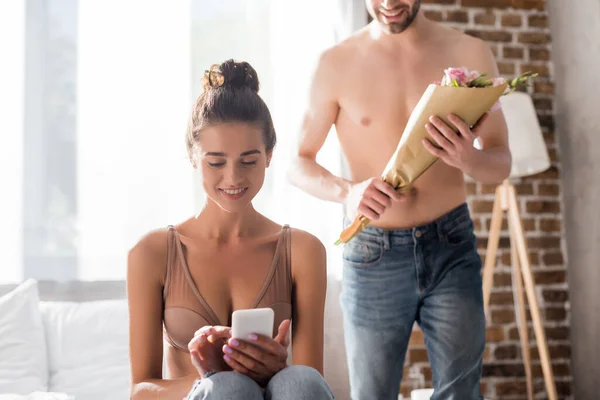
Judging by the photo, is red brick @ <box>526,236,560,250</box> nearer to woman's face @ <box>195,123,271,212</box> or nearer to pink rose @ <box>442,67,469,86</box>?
pink rose @ <box>442,67,469,86</box>

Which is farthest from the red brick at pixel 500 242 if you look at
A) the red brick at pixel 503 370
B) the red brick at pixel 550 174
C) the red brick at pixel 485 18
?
the red brick at pixel 485 18

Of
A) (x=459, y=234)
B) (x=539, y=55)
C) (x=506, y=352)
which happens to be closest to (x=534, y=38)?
(x=539, y=55)

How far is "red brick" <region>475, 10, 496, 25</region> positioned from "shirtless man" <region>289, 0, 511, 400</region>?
1.69 metres

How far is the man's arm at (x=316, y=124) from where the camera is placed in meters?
1.91

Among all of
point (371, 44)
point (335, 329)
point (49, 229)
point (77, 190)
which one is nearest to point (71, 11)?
point (77, 190)

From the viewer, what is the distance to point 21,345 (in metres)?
2.59

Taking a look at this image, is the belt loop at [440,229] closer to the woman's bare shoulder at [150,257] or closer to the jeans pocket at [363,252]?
the jeans pocket at [363,252]

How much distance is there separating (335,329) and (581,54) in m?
1.92

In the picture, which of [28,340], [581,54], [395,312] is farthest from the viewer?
[581,54]

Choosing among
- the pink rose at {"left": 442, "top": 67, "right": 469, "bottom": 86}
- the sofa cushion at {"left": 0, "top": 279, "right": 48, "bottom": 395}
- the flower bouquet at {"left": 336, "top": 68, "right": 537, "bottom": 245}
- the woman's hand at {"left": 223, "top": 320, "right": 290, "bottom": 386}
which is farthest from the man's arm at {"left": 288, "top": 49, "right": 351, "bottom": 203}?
the sofa cushion at {"left": 0, "top": 279, "right": 48, "bottom": 395}

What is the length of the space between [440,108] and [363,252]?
0.49m

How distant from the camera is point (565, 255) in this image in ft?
11.5

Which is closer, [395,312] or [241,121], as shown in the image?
[241,121]

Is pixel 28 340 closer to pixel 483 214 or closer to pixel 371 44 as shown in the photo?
pixel 371 44
